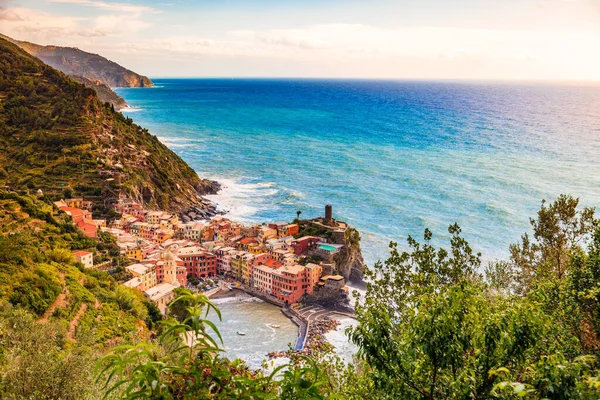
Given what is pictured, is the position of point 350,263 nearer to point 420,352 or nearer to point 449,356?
point 420,352

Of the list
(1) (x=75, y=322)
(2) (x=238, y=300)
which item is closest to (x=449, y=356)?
(1) (x=75, y=322)

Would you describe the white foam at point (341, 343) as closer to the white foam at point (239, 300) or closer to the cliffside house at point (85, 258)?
the white foam at point (239, 300)

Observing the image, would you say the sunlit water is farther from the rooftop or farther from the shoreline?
the rooftop

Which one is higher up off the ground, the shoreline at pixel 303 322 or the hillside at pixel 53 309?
the hillside at pixel 53 309

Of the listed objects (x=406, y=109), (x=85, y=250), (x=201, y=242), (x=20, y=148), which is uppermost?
(x=406, y=109)

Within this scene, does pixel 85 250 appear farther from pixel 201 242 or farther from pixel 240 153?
pixel 240 153

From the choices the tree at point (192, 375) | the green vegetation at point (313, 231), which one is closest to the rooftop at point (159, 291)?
the green vegetation at point (313, 231)

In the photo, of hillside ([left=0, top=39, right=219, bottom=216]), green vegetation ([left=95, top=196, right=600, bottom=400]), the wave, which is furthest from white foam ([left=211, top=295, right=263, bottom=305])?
green vegetation ([left=95, top=196, right=600, bottom=400])

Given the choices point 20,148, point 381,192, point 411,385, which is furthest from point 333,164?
point 411,385
